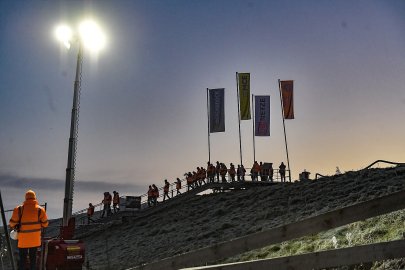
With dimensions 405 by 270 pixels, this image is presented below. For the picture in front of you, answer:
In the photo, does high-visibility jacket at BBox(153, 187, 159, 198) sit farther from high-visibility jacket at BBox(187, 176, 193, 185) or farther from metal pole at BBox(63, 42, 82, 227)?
metal pole at BBox(63, 42, 82, 227)

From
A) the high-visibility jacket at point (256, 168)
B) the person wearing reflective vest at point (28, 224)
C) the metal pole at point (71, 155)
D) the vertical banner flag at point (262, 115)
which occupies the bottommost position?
the person wearing reflective vest at point (28, 224)

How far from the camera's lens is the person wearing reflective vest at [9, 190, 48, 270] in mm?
8578

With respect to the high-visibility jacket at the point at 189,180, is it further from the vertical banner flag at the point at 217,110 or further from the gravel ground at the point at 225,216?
the vertical banner flag at the point at 217,110

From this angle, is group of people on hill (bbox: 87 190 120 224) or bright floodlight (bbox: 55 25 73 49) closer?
bright floodlight (bbox: 55 25 73 49)

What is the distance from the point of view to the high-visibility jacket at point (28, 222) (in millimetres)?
8578

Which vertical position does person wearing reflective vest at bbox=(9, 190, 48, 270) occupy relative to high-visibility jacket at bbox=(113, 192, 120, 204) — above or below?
below

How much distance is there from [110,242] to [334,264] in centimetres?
2413

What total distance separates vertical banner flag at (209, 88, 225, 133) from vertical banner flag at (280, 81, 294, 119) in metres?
6.12

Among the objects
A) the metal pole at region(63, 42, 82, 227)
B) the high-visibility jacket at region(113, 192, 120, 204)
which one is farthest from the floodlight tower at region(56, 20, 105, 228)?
the high-visibility jacket at region(113, 192, 120, 204)

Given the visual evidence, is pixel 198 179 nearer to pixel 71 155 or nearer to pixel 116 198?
pixel 116 198

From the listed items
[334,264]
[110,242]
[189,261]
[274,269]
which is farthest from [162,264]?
[110,242]

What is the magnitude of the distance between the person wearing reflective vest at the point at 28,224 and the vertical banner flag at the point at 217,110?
3199 centimetres

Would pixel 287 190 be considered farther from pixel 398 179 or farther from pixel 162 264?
pixel 162 264

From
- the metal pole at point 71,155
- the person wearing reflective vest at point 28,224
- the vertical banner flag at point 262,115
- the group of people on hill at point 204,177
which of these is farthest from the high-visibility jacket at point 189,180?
the person wearing reflective vest at point 28,224
